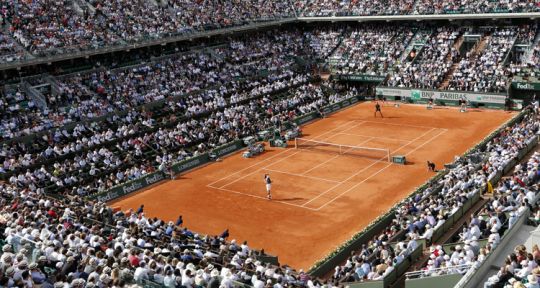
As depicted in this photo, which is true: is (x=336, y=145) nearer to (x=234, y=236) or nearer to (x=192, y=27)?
(x=234, y=236)

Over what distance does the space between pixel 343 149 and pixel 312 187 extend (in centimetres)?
888

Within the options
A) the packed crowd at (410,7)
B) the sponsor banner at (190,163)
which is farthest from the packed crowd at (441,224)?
the packed crowd at (410,7)

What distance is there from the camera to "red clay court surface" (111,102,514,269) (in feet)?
103

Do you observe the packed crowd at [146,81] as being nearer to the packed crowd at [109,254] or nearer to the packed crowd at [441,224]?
the packed crowd at [109,254]

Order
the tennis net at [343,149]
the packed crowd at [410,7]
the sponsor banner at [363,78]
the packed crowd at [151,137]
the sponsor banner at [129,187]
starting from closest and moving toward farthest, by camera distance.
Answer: the sponsor banner at [129,187], the packed crowd at [151,137], the tennis net at [343,149], the packed crowd at [410,7], the sponsor banner at [363,78]

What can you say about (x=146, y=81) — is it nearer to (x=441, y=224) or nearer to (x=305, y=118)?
(x=305, y=118)

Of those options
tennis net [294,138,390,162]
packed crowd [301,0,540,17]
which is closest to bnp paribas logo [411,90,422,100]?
packed crowd [301,0,540,17]

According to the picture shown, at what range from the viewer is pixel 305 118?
55219 millimetres

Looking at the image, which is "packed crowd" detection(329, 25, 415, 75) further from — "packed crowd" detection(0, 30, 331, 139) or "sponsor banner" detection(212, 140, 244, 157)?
"sponsor banner" detection(212, 140, 244, 157)

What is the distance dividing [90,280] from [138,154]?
27695 mm

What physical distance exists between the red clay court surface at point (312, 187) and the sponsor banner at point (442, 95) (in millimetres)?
1998

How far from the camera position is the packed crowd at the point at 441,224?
837 inches

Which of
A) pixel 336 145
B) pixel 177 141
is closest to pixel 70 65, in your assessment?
pixel 177 141

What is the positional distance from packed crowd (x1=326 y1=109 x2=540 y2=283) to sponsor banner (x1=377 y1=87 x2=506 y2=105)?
2006cm
